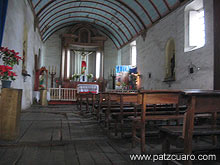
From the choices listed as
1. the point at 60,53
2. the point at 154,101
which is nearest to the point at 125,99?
the point at 154,101

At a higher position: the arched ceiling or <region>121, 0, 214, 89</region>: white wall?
the arched ceiling

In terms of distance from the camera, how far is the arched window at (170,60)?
9.12m

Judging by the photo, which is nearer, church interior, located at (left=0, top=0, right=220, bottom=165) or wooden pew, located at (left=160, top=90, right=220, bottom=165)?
wooden pew, located at (left=160, top=90, right=220, bottom=165)

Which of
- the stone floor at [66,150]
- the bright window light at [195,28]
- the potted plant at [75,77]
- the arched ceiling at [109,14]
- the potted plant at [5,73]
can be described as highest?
the arched ceiling at [109,14]

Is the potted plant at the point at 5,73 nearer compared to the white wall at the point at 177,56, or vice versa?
the potted plant at the point at 5,73

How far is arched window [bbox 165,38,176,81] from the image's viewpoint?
29.9ft

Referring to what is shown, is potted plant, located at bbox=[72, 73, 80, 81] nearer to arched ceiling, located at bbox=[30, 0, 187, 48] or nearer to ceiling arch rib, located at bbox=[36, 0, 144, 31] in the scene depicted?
arched ceiling, located at bbox=[30, 0, 187, 48]

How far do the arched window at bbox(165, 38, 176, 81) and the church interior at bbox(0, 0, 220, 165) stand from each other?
0.05 meters

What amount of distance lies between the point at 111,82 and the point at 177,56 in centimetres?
872

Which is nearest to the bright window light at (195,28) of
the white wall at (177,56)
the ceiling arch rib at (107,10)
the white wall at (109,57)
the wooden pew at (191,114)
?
the white wall at (177,56)

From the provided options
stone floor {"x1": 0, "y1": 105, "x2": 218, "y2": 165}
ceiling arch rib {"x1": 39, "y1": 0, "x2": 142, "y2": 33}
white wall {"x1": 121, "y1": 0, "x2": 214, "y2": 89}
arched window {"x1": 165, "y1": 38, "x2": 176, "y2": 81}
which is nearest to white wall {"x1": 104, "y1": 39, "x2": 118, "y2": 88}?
→ ceiling arch rib {"x1": 39, "y1": 0, "x2": 142, "y2": 33}

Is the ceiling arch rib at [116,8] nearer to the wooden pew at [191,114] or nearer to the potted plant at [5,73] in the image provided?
the potted plant at [5,73]

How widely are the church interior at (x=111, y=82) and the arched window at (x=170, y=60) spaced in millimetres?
48

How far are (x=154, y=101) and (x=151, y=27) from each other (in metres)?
9.12
